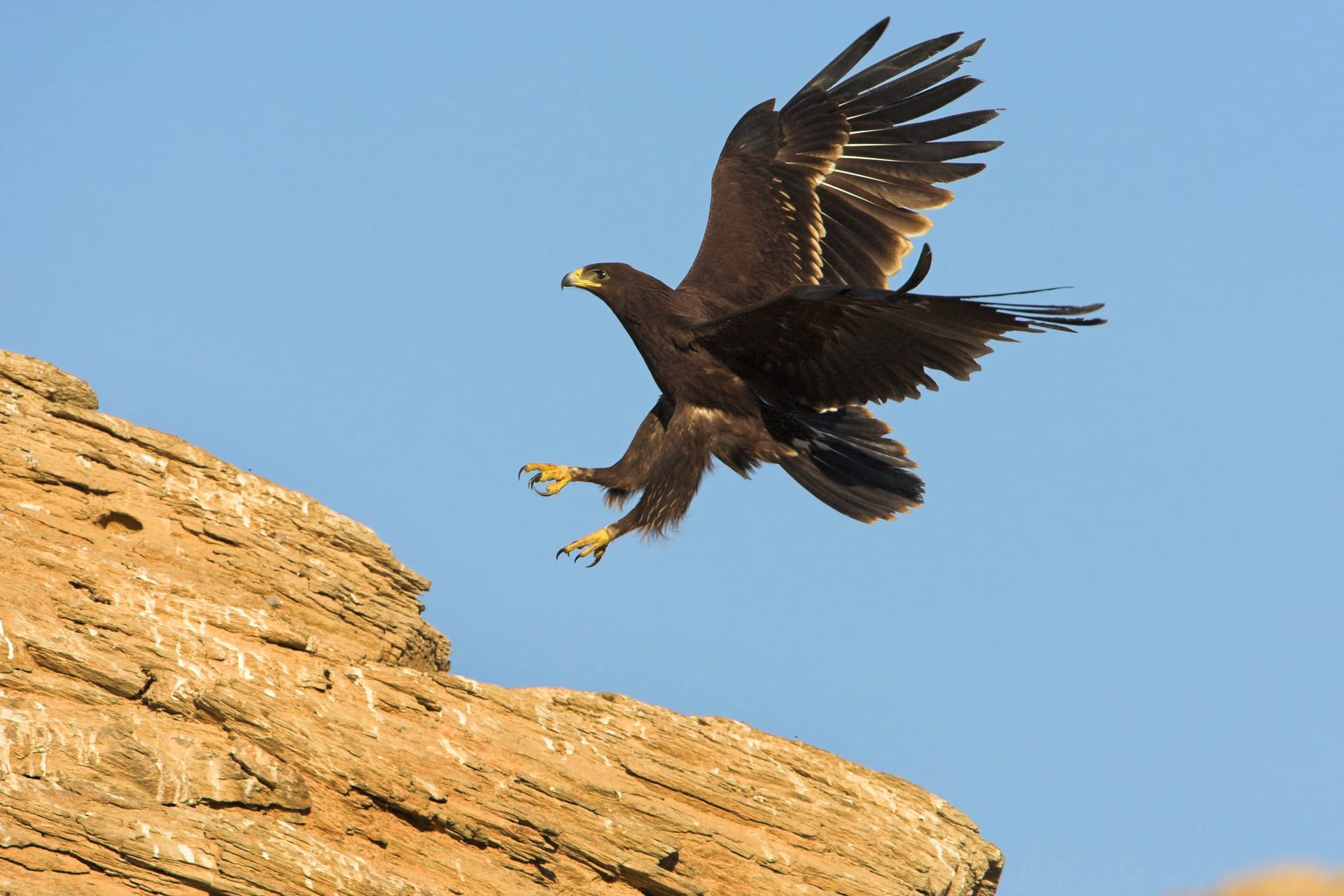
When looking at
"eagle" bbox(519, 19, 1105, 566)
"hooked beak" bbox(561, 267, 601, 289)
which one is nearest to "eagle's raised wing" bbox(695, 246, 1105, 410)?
"eagle" bbox(519, 19, 1105, 566)

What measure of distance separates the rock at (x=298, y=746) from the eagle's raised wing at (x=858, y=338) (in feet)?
7.40

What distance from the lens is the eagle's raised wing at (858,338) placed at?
7461 millimetres

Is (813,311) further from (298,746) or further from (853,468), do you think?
(298,746)

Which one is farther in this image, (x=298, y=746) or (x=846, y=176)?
(x=846, y=176)

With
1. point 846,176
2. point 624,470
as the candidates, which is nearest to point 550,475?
point 624,470

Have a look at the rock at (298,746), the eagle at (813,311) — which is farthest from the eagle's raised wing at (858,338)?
the rock at (298,746)

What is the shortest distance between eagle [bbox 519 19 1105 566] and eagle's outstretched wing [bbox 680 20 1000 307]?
0.01 meters

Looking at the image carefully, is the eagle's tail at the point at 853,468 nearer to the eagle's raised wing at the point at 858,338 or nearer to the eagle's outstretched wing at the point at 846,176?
the eagle's raised wing at the point at 858,338

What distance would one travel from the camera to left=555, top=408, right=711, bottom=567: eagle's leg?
8992mm

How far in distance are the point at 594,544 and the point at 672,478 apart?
2.34 feet

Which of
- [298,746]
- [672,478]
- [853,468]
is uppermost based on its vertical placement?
[853,468]

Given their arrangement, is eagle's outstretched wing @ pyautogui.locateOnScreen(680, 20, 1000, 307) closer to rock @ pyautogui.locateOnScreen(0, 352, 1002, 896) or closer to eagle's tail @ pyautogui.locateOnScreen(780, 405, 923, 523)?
eagle's tail @ pyautogui.locateOnScreen(780, 405, 923, 523)

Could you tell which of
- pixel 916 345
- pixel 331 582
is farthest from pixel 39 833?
pixel 916 345

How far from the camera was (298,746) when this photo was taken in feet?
22.4
